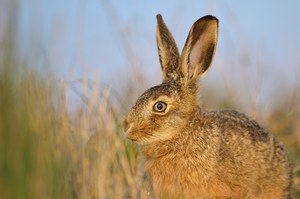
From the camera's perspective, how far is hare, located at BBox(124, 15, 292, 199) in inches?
191

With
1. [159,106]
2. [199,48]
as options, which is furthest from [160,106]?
[199,48]

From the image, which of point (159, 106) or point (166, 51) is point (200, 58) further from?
point (159, 106)

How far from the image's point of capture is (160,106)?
499 cm

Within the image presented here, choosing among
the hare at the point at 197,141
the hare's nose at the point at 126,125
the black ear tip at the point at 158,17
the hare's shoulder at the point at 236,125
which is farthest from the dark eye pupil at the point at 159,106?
the black ear tip at the point at 158,17

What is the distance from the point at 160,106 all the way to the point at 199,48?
0.69 meters

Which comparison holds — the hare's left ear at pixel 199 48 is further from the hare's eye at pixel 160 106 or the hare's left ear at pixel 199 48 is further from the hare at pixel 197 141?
the hare's eye at pixel 160 106

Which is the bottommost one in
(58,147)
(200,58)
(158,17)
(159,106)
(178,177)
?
(178,177)

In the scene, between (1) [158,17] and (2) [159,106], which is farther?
(1) [158,17]

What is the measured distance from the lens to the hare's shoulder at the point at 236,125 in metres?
5.22

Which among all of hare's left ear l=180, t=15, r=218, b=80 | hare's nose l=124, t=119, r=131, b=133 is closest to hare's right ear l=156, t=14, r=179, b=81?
hare's left ear l=180, t=15, r=218, b=80

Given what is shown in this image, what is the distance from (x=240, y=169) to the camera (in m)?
5.00

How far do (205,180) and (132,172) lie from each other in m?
0.55

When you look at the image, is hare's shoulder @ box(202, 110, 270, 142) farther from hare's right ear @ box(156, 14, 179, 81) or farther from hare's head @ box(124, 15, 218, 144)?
hare's right ear @ box(156, 14, 179, 81)

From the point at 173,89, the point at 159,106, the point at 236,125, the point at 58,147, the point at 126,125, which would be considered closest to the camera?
the point at 58,147
